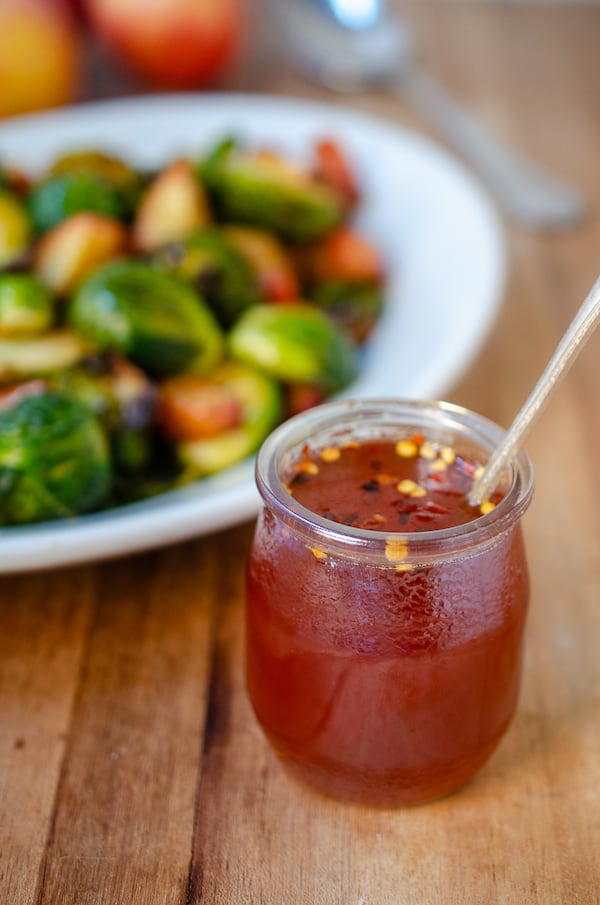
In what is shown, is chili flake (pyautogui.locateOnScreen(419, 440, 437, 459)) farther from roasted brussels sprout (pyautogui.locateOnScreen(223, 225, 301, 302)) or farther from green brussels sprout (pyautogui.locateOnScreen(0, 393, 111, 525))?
roasted brussels sprout (pyautogui.locateOnScreen(223, 225, 301, 302))

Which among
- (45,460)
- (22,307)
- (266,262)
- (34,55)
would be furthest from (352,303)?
(34,55)

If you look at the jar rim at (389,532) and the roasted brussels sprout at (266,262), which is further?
the roasted brussels sprout at (266,262)

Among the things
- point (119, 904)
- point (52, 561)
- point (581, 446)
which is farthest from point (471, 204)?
point (119, 904)

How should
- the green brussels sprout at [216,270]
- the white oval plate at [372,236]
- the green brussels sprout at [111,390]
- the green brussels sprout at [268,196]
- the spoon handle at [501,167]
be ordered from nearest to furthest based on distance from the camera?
the white oval plate at [372,236] → the green brussels sprout at [111,390] → the green brussels sprout at [216,270] → the green brussels sprout at [268,196] → the spoon handle at [501,167]

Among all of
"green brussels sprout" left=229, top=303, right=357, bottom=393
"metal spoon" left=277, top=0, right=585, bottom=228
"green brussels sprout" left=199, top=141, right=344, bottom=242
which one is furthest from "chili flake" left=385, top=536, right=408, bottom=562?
"metal spoon" left=277, top=0, right=585, bottom=228

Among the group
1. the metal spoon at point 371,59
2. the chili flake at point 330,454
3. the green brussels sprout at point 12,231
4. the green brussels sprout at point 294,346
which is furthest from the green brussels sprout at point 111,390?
the metal spoon at point 371,59

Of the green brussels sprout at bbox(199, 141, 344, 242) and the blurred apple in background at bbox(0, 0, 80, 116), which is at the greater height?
the green brussels sprout at bbox(199, 141, 344, 242)

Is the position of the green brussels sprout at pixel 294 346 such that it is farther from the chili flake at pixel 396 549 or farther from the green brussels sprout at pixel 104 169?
A: the chili flake at pixel 396 549
